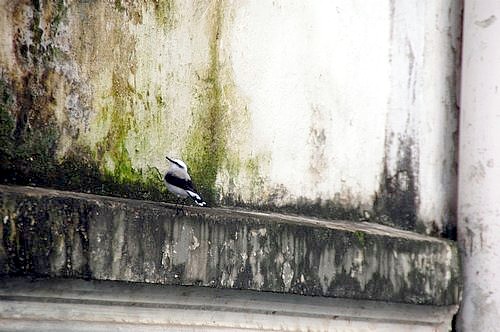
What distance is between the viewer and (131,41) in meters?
4.38

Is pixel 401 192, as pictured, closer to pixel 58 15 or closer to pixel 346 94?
pixel 346 94

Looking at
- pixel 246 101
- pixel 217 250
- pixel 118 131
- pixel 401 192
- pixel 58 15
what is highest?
pixel 58 15

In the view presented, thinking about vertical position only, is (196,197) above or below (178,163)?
below

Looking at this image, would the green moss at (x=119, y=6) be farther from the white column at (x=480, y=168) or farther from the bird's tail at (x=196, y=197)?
the white column at (x=480, y=168)

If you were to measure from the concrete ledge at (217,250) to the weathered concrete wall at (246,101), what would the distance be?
18 centimetres

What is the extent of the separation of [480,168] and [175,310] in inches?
85.5

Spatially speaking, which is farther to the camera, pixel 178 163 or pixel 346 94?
pixel 346 94

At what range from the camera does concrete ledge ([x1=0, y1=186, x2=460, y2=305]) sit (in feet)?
12.0

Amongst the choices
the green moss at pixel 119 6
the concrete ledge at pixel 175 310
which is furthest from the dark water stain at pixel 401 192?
the green moss at pixel 119 6

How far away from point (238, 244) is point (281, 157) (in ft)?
2.89

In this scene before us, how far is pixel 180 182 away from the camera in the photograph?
4.29 metres

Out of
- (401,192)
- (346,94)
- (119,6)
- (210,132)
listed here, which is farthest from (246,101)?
(401,192)

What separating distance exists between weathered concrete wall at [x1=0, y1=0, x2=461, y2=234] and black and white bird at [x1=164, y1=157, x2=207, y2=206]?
0.39 feet

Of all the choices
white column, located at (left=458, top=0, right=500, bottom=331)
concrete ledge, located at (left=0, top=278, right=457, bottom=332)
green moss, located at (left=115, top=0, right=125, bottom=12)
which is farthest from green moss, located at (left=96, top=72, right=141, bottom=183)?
white column, located at (left=458, top=0, right=500, bottom=331)
